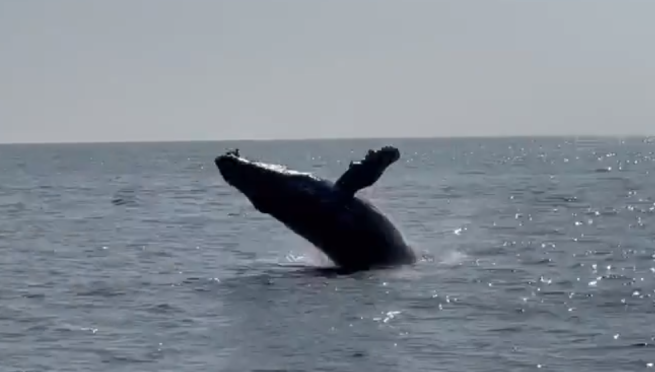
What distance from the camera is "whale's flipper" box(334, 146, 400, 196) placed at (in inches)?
741

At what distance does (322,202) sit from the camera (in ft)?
64.6

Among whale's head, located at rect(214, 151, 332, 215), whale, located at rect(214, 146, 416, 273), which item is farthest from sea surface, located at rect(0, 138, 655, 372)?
whale's head, located at rect(214, 151, 332, 215)

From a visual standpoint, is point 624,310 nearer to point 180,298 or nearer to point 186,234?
point 180,298

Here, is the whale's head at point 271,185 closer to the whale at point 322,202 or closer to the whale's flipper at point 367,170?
the whale at point 322,202

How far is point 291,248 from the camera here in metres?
26.0

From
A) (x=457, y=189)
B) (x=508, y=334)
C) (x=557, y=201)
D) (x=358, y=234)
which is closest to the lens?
(x=508, y=334)

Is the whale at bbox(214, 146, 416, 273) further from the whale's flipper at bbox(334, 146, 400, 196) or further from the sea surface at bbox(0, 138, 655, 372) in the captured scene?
the sea surface at bbox(0, 138, 655, 372)

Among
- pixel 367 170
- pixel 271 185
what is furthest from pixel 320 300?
pixel 271 185

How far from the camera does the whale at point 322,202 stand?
63.8 feet

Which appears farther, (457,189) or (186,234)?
(457,189)

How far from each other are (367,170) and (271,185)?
1632 mm

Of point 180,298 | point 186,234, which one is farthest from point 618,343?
point 186,234

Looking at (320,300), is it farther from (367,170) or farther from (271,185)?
(271,185)

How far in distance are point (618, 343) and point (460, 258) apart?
890 cm
